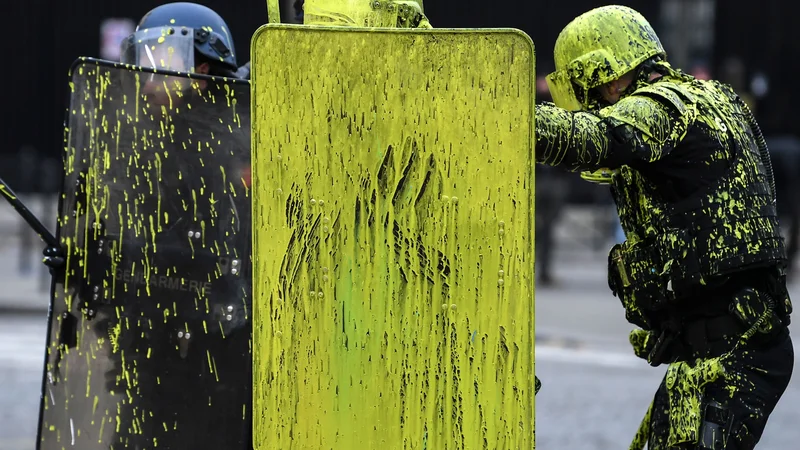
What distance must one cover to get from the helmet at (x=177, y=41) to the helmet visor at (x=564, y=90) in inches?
49.8

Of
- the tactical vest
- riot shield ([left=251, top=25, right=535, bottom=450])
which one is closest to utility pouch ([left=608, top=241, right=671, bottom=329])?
the tactical vest

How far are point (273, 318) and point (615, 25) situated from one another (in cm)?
127

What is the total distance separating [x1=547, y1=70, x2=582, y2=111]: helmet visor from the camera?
3.32 metres

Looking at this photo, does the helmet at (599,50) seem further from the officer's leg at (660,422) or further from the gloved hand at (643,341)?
the officer's leg at (660,422)

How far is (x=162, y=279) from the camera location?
3.41 metres

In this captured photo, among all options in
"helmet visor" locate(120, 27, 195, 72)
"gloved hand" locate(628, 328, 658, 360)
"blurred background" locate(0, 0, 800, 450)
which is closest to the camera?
"gloved hand" locate(628, 328, 658, 360)

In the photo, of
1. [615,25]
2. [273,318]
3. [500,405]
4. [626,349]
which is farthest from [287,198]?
[626,349]

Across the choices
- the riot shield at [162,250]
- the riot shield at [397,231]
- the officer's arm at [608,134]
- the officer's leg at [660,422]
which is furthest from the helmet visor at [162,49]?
the officer's leg at [660,422]

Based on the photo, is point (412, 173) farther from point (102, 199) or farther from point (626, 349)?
point (626, 349)

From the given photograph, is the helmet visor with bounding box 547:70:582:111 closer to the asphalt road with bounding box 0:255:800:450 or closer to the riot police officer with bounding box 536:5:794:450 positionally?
the riot police officer with bounding box 536:5:794:450

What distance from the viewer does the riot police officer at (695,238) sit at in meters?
3.14

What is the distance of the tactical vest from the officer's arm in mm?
75

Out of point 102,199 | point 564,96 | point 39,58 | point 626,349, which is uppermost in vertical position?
point 39,58

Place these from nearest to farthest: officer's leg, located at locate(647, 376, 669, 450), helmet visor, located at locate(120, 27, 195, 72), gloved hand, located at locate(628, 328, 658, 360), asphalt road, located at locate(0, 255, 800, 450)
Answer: officer's leg, located at locate(647, 376, 669, 450)
gloved hand, located at locate(628, 328, 658, 360)
helmet visor, located at locate(120, 27, 195, 72)
asphalt road, located at locate(0, 255, 800, 450)
